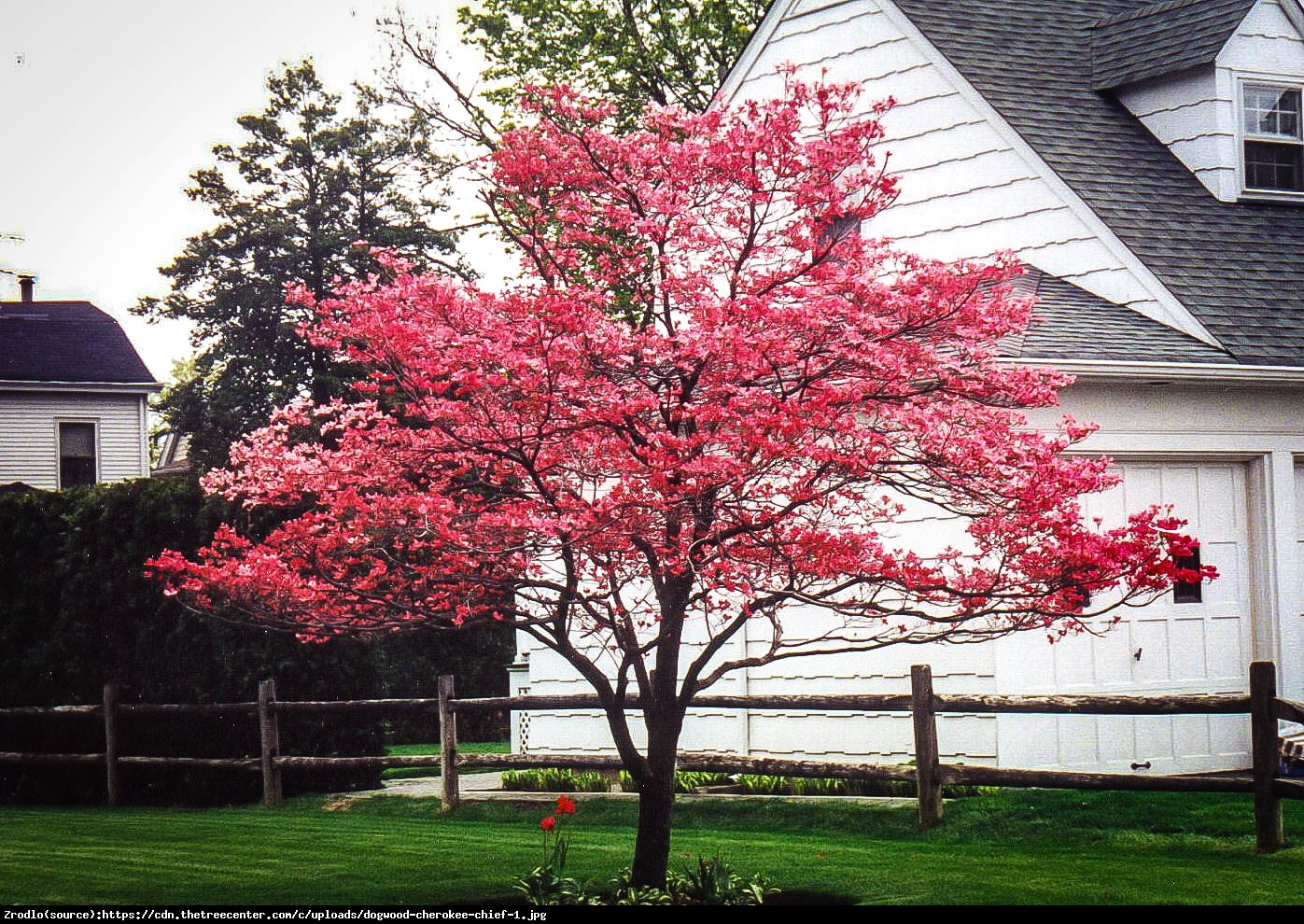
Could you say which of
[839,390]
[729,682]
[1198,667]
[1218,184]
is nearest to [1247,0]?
[1218,184]

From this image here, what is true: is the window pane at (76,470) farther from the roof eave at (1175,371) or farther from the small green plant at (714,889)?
the small green plant at (714,889)

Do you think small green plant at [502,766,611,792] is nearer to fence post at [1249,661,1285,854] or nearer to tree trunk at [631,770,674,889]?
tree trunk at [631,770,674,889]

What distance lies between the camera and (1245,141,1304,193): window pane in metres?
15.3

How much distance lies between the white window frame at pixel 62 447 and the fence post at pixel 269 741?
20.0 meters

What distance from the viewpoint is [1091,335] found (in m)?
12.7

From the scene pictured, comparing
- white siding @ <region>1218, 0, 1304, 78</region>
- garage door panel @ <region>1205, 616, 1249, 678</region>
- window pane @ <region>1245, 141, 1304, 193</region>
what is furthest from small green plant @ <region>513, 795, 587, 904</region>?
white siding @ <region>1218, 0, 1304, 78</region>

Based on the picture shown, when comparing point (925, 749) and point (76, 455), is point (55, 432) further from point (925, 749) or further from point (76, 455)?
point (925, 749)

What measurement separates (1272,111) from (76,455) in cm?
2608

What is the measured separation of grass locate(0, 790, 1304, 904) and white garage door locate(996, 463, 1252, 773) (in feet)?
2.23

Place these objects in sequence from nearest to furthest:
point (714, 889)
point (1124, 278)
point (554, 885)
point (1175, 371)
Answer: point (714, 889)
point (554, 885)
point (1175, 371)
point (1124, 278)

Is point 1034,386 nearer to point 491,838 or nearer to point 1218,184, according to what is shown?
point 491,838

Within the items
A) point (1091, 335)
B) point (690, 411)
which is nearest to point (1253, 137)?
point (1091, 335)

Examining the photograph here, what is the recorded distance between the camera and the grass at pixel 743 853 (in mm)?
8656
